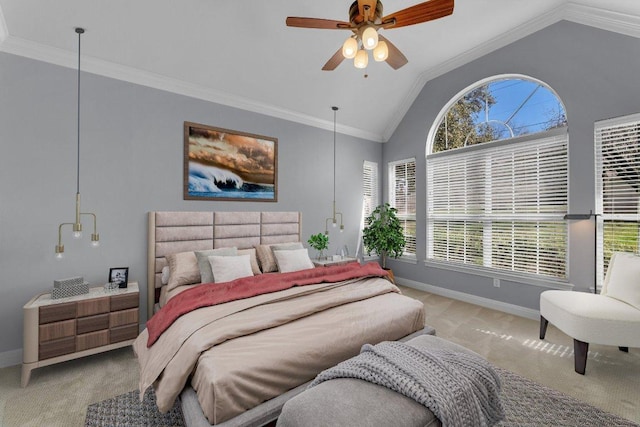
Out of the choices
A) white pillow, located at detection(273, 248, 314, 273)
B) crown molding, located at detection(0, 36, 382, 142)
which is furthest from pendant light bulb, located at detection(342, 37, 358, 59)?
white pillow, located at detection(273, 248, 314, 273)

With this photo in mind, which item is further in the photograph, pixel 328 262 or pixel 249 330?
pixel 328 262

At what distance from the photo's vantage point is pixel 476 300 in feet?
14.6

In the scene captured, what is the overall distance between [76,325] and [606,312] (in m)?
4.69

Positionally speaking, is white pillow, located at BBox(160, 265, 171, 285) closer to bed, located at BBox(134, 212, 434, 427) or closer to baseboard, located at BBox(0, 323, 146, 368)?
bed, located at BBox(134, 212, 434, 427)

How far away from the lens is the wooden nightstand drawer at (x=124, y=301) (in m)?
2.82

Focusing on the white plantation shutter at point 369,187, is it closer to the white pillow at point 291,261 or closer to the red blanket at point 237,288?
the white pillow at point 291,261

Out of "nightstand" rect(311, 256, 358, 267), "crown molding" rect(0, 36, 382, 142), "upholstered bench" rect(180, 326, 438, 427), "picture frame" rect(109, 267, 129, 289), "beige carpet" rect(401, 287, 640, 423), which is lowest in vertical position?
"beige carpet" rect(401, 287, 640, 423)

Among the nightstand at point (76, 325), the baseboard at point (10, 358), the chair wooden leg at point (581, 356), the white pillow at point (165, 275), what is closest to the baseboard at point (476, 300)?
the chair wooden leg at point (581, 356)

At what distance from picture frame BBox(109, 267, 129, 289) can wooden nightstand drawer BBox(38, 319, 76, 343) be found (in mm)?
523

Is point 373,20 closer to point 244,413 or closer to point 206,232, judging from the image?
point 244,413

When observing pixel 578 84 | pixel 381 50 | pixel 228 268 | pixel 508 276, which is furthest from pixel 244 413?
pixel 578 84

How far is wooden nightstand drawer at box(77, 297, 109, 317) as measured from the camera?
2.66 meters

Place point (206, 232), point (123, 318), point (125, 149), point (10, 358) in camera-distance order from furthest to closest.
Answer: point (206, 232) → point (125, 149) → point (123, 318) → point (10, 358)

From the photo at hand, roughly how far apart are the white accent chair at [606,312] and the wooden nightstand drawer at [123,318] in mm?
4123
